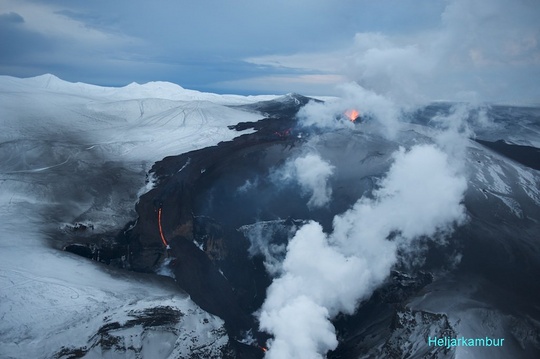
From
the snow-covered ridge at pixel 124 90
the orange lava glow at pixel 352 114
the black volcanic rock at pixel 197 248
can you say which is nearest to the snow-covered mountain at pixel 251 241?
the black volcanic rock at pixel 197 248

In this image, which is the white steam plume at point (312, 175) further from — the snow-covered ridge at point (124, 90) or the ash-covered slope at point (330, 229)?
the snow-covered ridge at point (124, 90)

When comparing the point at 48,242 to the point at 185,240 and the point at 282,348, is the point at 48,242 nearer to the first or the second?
the point at 185,240

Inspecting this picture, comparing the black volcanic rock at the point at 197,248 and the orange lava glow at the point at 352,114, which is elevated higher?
the orange lava glow at the point at 352,114

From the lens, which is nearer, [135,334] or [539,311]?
[135,334]

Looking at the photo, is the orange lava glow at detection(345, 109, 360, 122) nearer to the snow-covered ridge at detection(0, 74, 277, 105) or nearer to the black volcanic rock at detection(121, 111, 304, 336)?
the black volcanic rock at detection(121, 111, 304, 336)

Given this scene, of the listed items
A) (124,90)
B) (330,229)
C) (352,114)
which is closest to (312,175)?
(330,229)

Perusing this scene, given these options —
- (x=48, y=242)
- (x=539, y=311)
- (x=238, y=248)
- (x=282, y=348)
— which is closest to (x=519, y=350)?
(x=539, y=311)
